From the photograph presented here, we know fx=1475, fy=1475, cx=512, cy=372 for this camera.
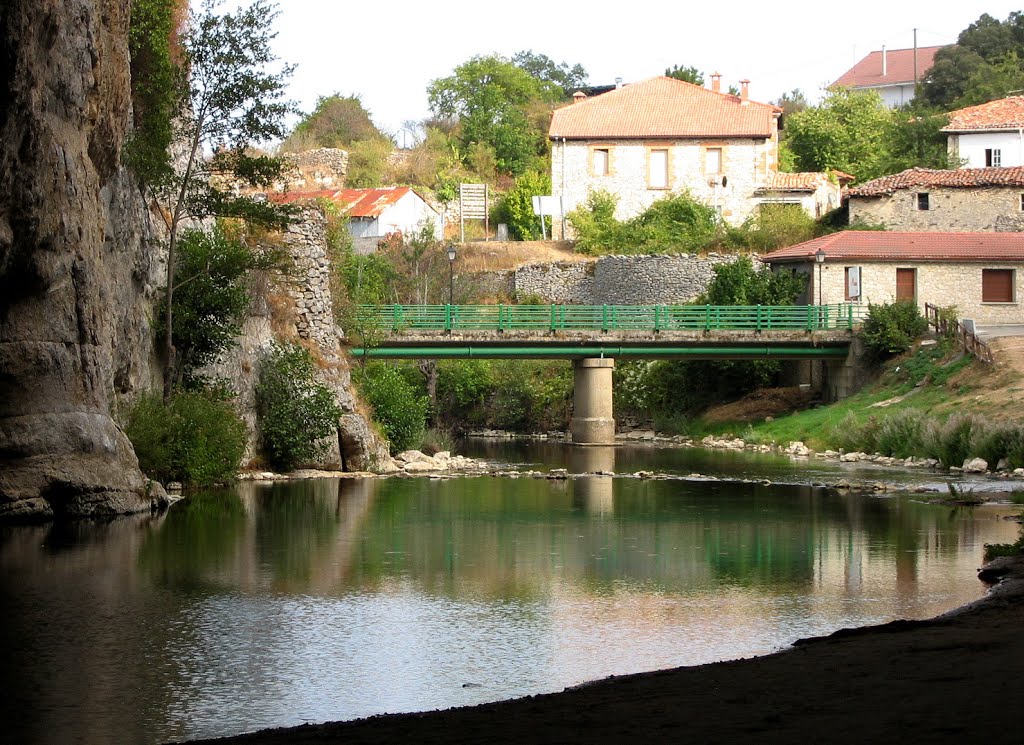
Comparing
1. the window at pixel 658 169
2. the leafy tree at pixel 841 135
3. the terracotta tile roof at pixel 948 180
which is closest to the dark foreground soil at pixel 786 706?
the terracotta tile roof at pixel 948 180

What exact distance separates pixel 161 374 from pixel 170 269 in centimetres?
250

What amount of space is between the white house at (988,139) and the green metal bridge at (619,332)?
22.7 metres

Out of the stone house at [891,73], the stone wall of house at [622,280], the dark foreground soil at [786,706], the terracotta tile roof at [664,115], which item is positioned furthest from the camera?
the stone house at [891,73]

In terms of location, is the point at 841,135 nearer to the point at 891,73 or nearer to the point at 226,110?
the point at 891,73

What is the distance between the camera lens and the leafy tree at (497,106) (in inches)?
3440

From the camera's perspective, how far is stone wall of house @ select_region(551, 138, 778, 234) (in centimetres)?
7306

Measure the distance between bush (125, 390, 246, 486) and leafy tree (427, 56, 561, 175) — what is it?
55505 millimetres

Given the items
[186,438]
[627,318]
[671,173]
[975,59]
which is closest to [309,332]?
[186,438]

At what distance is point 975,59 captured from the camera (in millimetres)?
93188

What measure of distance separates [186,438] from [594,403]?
22.3 m

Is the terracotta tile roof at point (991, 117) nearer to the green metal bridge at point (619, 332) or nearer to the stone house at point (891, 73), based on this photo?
the green metal bridge at point (619, 332)

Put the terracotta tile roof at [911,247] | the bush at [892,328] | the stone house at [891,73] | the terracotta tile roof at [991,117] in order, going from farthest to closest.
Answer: the stone house at [891,73] < the terracotta tile roof at [991,117] < the terracotta tile roof at [911,247] < the bush at [892,328]

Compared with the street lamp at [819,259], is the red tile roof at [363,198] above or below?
above

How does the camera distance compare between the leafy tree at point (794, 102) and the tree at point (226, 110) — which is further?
the leafy tree at point (794, 102)
